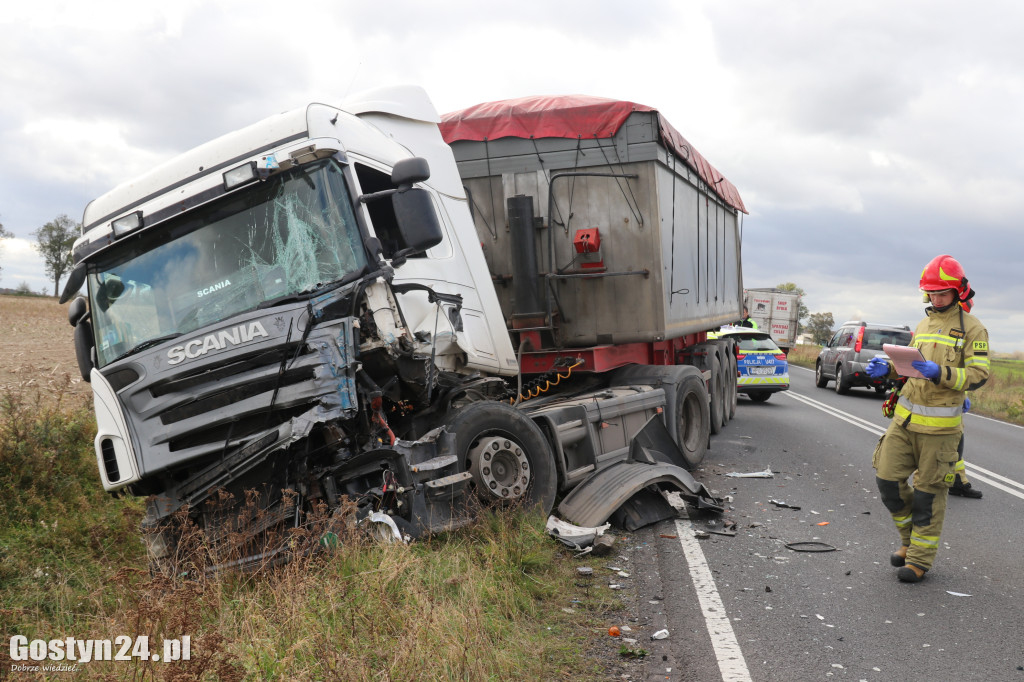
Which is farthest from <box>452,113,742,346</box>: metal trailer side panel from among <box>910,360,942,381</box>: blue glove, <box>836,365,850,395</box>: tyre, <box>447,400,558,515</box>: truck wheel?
<box>836,365,850,395</box>: tyre

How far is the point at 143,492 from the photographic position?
15.9 ft

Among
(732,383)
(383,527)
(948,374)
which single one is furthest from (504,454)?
(732,383)

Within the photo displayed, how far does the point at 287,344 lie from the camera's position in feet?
15.1

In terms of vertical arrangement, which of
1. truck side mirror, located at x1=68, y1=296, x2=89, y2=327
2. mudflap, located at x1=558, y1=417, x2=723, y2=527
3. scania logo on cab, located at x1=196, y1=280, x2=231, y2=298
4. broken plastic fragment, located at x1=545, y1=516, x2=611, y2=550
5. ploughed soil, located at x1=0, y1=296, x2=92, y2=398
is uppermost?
scania logo on cab, located at x1=196, y1=280, x2=231, y2=298

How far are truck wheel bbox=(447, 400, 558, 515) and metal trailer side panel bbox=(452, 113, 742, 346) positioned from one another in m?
2.79

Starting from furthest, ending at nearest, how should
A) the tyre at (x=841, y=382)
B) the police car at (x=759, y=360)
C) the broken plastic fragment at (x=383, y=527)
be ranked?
the tyre at (x=841, y=382) < the police car at (x=759, y=360) < the broken plastic fragment at (x=383, y=527)

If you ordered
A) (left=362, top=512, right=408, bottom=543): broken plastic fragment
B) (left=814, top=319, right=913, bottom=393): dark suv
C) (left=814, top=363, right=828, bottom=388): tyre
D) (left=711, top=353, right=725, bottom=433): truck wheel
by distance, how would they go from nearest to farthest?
1. (left=362, top=512, right=408, bottom=543): broken plastic fragment
2. (left=711, top=353, right=725, bottom=433): truck wheel
3. (left=814, top=319, right=913, bottom=393): dark suv
4. (left=814, top=363, right=828, bottom=388): tyre

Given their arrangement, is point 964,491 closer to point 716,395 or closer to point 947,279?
point 947,279

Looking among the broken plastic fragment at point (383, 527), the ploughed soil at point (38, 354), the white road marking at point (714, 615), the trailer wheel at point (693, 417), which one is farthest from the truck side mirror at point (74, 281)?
the trailer wheel at point (693, 417)

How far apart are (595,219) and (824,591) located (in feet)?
15.6

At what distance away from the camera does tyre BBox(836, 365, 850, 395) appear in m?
21.1

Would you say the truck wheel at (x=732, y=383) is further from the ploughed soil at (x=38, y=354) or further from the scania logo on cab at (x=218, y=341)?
the scania logo on cab at (x=218, y=341)

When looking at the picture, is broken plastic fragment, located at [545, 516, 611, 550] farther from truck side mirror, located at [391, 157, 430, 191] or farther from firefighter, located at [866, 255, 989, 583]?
truck side mirror, located at [391, 157, 430, 191]

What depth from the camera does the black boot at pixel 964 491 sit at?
26.7ft
